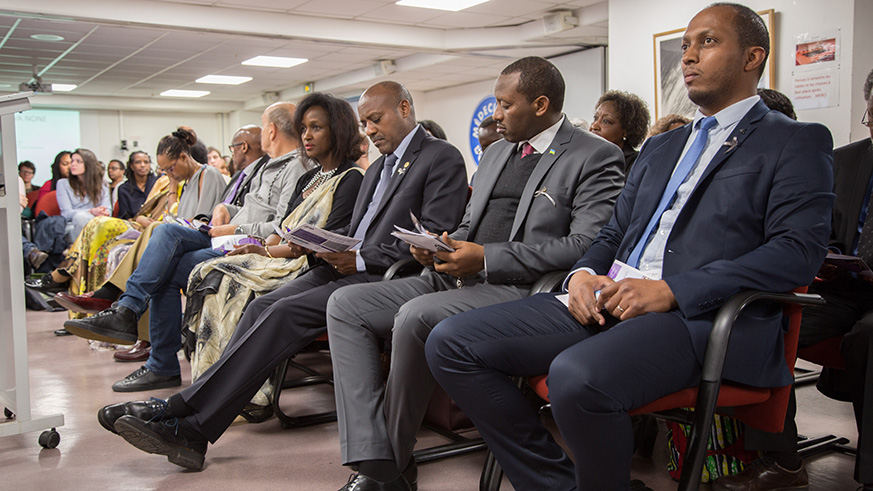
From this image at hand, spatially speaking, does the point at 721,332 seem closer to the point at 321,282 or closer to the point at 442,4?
the point at 321,282

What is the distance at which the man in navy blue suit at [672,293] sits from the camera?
4.92 ft

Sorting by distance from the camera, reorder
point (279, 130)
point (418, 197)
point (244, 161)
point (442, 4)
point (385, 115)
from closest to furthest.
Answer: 1. point (418, 197)
2. point (385, 115)
3. point (279, 130)
4. point (244, 161)
5. point (442, 4)

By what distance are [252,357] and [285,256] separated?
91 centimetres

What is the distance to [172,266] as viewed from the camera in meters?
3.66

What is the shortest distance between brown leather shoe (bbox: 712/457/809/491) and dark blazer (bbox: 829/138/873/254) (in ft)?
2.68

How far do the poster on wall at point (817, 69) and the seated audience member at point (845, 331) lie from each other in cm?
299

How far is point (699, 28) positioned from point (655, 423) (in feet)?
4.27

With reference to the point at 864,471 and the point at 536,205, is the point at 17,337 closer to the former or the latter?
the point at 536,205

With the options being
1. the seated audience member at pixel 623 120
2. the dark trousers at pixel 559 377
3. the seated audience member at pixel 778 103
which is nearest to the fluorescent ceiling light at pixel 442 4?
the seated audience member at pixel 623 120

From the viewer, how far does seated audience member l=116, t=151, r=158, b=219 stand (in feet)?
19.8

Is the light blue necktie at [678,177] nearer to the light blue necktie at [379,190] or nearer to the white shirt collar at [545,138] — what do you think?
the white shirt collar at [545,138]

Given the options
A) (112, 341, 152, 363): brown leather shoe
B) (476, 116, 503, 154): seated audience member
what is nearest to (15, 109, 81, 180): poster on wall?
(112, 341, 152, 363): brown leather shoe

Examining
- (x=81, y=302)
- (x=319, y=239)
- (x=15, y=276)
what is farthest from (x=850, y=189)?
(x=81, y=302)

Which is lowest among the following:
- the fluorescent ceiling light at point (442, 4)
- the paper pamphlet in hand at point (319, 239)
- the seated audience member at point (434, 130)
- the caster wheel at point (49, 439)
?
the caster wheel at point (49, 439)
